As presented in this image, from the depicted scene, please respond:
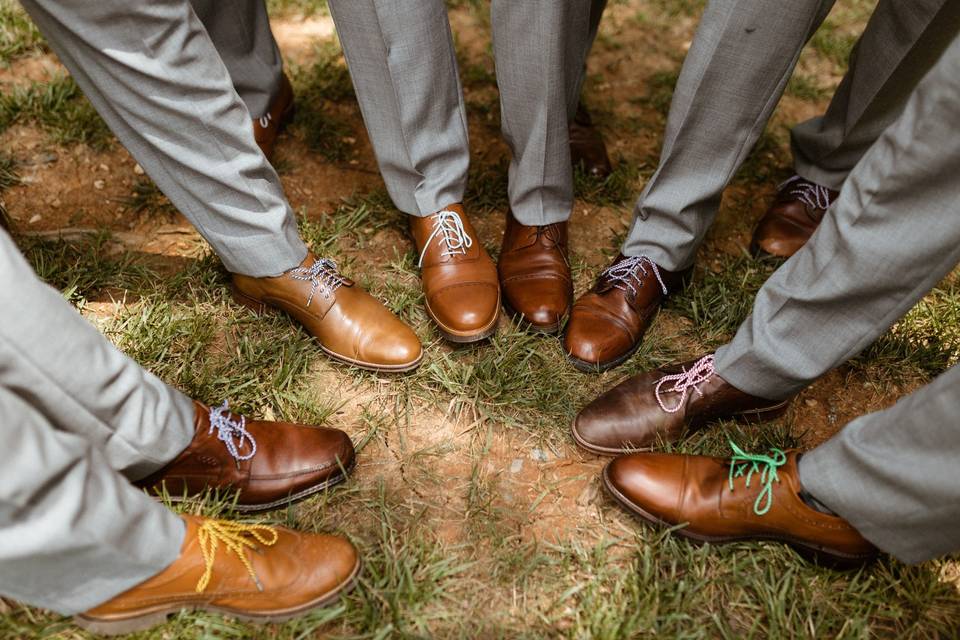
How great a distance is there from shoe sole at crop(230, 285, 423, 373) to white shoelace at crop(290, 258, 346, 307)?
14 cm

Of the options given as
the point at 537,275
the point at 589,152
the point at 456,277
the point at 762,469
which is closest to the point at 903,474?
the point at 762,469

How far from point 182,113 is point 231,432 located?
0.66 m

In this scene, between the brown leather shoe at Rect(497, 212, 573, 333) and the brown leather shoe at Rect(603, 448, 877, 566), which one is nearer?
the brown leather shoe at Rect(603, 448, 877, 566)

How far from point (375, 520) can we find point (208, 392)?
539 mm

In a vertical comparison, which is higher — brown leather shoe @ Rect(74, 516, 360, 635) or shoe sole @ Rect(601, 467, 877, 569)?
brown leather shoe @ Rect(74, 516, 360, 635)

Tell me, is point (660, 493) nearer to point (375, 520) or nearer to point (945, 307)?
point (375, 520)

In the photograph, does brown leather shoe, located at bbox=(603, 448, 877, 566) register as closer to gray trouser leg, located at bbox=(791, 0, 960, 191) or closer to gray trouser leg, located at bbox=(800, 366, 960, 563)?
gray trouser leg, located at bbox=(800, 366, 960, 563)

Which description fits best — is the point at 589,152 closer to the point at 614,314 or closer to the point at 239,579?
the point at 614,314

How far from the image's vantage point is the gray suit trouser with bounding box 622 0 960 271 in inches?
51.6

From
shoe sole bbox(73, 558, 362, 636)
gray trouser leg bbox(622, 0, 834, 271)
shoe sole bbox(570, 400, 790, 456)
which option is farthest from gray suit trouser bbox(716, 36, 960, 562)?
shoe sole bbox(73, 558, 362, 636)

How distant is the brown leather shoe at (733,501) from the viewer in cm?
127

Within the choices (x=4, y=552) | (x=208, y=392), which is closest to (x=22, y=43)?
(x=208, y=392)

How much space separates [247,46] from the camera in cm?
197

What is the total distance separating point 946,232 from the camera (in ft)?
3.47
